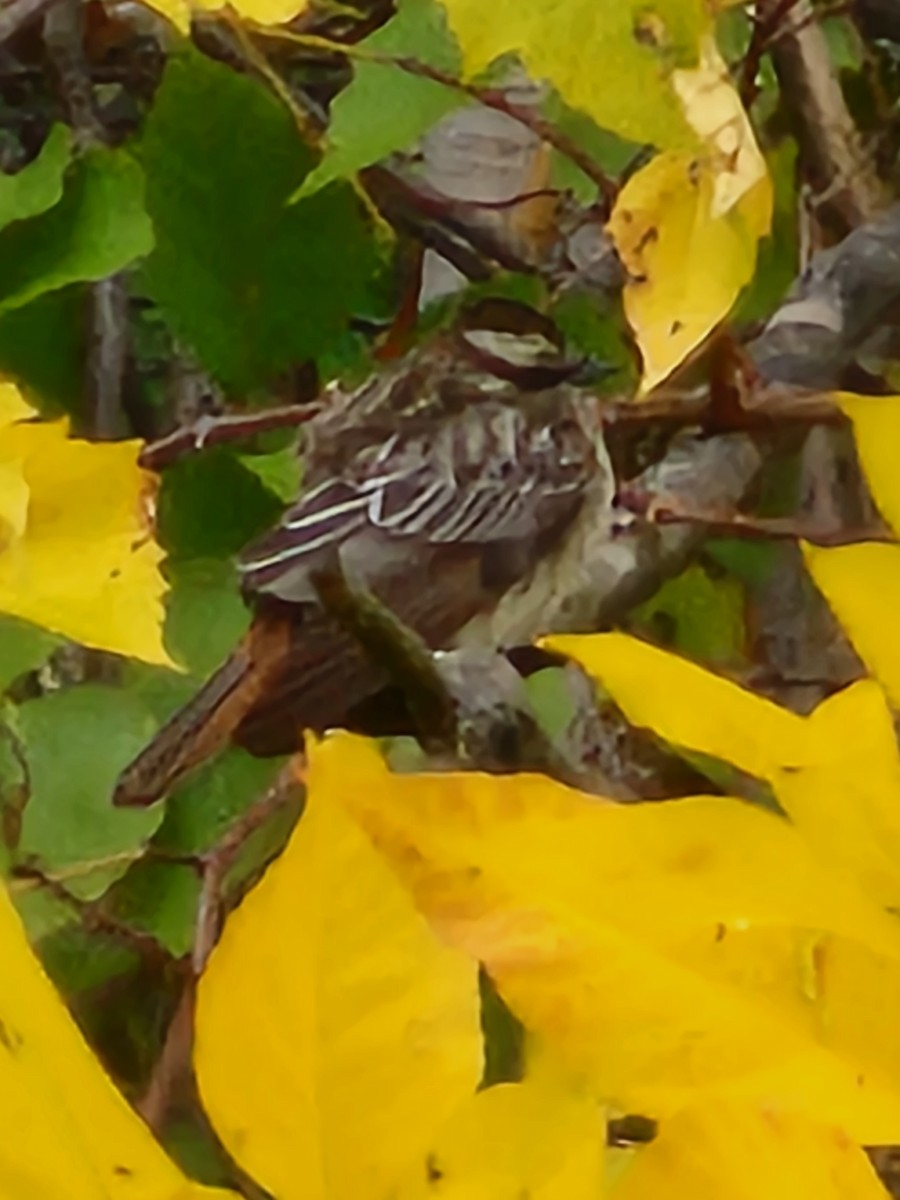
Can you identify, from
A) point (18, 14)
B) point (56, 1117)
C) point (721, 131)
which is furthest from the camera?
point (18, 14)

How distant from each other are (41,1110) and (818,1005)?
79mm

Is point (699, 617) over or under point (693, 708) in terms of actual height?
under

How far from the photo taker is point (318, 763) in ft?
0.63

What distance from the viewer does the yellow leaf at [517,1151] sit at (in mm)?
170

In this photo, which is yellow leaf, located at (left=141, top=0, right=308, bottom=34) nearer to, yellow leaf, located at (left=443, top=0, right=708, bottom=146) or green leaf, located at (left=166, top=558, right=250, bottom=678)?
yellow leaf, located at (left=443, top=0, right=708, bottom=146)

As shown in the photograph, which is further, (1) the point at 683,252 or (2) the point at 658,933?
(1) the point at 683,252

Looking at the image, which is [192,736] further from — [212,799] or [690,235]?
[690,235]

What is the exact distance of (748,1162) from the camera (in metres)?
0.17

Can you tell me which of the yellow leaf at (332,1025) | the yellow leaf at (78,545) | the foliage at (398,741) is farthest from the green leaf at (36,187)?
the yellow leaf at (332,1025)

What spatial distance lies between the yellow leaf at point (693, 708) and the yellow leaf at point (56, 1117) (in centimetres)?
7

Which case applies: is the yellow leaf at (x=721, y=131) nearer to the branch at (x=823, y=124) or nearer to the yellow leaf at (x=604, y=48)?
the yellow leaf at (x=604, y=48)

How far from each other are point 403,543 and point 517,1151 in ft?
0.63

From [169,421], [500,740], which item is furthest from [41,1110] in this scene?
[169,421]

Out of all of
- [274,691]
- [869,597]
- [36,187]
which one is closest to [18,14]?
[36,187]
